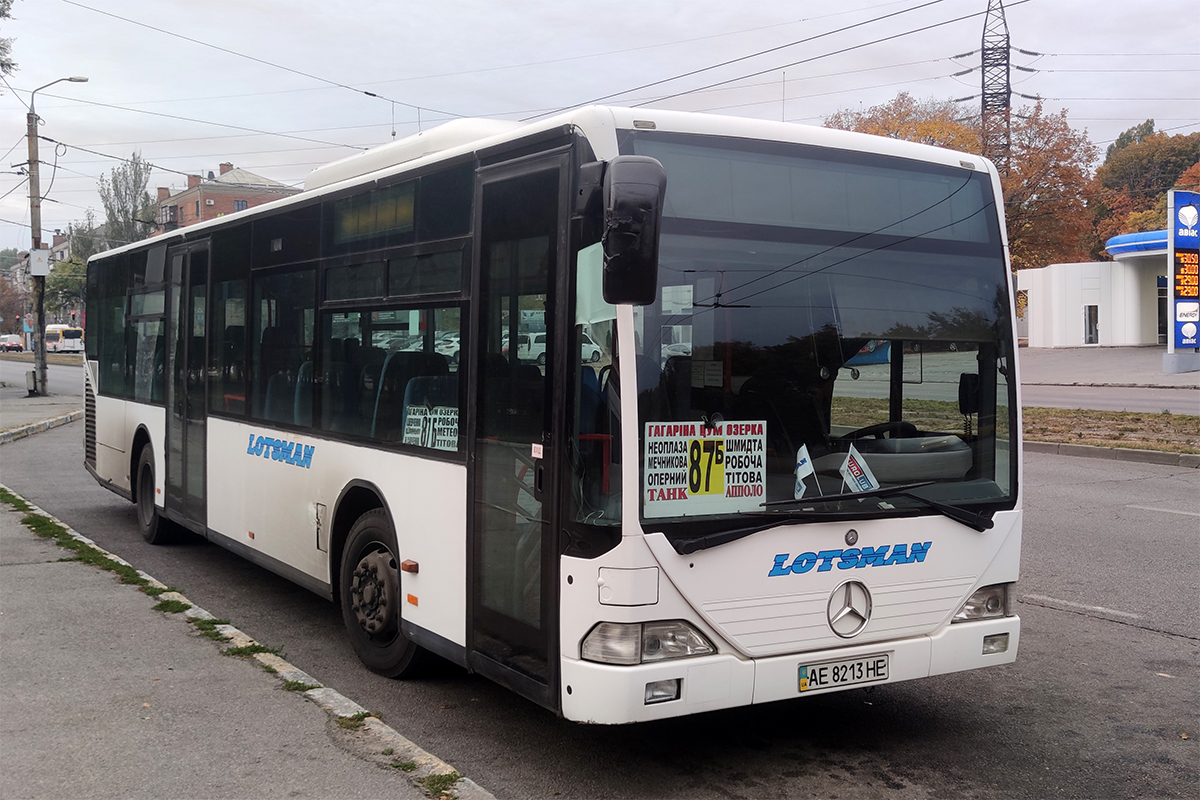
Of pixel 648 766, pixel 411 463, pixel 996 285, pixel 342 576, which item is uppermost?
pixel 996 285

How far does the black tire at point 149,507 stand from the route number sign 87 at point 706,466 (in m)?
7.19

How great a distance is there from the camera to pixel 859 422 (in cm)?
468

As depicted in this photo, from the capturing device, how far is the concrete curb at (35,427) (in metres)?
21.1

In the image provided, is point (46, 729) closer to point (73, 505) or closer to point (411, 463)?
point (411, 463)

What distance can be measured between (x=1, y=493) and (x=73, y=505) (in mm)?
888

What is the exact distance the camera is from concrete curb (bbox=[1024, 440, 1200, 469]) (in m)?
15.1

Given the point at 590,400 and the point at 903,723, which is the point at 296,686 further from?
the point at 903,723

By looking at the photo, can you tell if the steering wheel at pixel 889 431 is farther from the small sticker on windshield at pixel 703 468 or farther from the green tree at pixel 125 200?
the green tree at pixel 125 200

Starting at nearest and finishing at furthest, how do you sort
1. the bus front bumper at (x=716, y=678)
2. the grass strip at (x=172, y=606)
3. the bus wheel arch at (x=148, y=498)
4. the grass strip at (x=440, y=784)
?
the bus front bumper at (x=716, y=678) → the grass strip at (x=440, y=784) → the grass strip at (x=172, y=606) → the bus wheel arch at (x=148, y=498)

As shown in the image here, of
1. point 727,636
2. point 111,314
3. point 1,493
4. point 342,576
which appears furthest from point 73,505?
point 727,636

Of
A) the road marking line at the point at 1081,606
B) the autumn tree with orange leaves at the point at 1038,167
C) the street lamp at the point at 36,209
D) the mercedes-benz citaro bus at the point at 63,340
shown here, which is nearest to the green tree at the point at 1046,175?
the autumn tree with orange leaves at the point at 1038,167

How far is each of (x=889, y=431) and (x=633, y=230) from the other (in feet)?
5.47

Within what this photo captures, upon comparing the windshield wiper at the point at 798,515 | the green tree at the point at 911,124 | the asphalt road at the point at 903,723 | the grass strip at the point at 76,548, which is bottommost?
the asphalt road at the point at 903,723

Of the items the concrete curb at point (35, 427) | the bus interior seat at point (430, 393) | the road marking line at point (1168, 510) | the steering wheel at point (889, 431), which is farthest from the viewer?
the concrete curb at point (35, 427)
